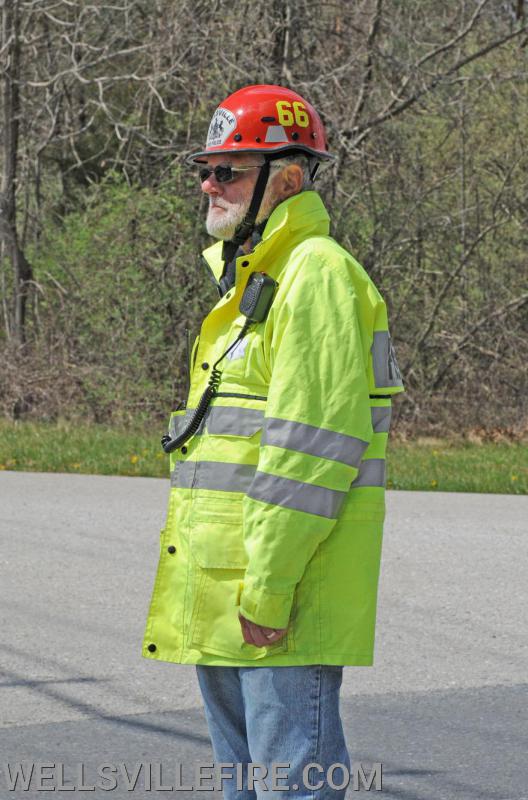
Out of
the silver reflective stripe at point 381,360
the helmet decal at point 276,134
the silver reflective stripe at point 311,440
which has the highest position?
the helmet decal at point 276,134

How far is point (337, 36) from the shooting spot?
17.1 meters

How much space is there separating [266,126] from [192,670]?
3206mm

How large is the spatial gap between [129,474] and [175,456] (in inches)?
343

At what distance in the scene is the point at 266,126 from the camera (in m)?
3.08

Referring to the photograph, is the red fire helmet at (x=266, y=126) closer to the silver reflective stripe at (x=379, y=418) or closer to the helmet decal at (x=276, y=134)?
the helmet decal at (x=276, y=134)

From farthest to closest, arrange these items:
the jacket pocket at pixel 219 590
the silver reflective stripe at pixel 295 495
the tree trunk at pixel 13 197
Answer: the tree trunk at pixel 13 197, the jacket pocket at pixel 219 590, the silver reflective stripe at pixel 295 495

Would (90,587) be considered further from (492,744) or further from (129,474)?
(129,474)

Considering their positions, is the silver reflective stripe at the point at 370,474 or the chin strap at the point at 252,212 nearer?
the silver reflective stripe at the point at 370,474

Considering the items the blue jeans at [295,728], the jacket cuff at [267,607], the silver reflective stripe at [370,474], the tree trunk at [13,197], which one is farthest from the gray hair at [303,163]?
the tree trunk at [13,197]

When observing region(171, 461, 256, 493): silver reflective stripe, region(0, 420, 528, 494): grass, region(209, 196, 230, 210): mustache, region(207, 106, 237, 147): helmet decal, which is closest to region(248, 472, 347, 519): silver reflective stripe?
region(171, 461, 256, 493): silver reflective stripe

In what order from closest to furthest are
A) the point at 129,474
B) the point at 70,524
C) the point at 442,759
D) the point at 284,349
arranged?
the point at 284,349, the point at 442,759, the point at 70,524, the point at 129,474

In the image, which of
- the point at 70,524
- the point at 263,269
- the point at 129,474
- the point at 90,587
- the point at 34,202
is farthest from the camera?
the point at 34,202

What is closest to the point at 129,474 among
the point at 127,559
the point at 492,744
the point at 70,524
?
the point at 70,524

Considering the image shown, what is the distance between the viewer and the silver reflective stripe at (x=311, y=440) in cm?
286
